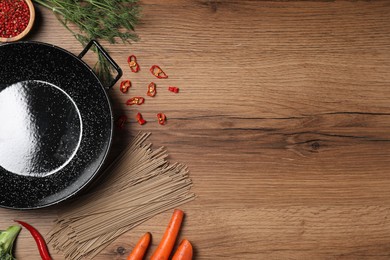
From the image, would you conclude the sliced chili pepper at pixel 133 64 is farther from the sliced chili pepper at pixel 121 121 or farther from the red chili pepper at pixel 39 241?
the red chili pepper at pixel 39 241

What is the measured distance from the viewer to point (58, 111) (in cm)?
176

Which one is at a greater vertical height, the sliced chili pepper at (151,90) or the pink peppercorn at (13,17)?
the pink peppercorn at (13,17)

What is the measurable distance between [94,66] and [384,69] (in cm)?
78

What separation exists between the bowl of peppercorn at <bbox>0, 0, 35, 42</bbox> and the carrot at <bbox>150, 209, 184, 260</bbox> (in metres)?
0.61

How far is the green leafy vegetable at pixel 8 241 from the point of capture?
1.70 metres

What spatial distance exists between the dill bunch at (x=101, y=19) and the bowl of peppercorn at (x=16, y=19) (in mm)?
44

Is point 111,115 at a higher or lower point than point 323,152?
higher

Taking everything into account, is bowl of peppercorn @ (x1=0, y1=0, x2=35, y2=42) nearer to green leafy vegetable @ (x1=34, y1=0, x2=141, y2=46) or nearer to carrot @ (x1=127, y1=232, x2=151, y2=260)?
green leafy vegetable @ (x1=34, y1=0, x2=141, y2=46)

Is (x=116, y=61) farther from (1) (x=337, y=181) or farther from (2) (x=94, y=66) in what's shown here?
(1) (x=337, y=181)

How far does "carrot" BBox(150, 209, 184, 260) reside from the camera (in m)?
1.73

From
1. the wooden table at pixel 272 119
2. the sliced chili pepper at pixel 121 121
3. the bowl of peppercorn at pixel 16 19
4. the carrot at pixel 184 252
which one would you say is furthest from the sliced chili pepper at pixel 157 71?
the carrot at pixel 184 252

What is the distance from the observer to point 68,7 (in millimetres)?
1720

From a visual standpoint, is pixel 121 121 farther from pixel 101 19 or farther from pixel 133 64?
pixel 101 19

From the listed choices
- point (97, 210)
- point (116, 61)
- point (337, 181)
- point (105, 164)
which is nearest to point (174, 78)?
point (116, 61)
